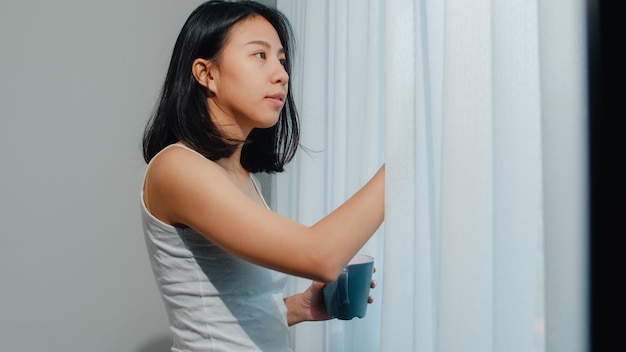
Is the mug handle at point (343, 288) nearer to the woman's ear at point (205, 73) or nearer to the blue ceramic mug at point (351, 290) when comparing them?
the blue ceramic mug at point (351, 290)

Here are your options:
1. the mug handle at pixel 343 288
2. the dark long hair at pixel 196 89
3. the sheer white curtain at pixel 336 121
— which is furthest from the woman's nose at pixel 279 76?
the mug handle at pixel 343 288

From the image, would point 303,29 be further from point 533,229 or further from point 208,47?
point 533,229

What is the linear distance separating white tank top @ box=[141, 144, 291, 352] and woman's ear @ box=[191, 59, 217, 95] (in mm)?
238

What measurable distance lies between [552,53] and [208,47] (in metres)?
0.57

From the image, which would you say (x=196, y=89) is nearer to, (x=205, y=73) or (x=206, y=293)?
(x=205, y=73)

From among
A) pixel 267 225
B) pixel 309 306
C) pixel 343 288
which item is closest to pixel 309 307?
pixel 309 306

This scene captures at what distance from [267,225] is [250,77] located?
11.5 inches

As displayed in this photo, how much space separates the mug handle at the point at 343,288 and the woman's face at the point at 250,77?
0.96 ft

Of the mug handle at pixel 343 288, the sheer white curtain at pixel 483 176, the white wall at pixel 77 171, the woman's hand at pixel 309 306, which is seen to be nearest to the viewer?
the sheer white curtain at pixel 483 176

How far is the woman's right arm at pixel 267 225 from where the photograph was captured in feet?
2.65

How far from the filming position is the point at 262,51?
101 centimetres

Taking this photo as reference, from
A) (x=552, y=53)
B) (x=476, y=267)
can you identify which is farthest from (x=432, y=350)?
(x=552, y=53)

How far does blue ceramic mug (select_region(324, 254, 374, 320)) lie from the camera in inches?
37.5

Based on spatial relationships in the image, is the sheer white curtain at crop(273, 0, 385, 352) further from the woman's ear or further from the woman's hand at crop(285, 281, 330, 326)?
the woman's ear
